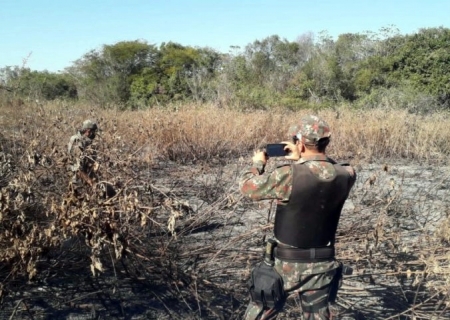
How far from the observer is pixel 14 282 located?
3.45 m

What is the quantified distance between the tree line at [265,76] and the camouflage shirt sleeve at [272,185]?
1067 centimetres

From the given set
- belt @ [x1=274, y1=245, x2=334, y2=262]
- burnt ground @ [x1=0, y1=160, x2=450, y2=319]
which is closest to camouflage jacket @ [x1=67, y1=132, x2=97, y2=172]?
burnt ground @ [x1=0, y1=160, x2=450, y2=319]

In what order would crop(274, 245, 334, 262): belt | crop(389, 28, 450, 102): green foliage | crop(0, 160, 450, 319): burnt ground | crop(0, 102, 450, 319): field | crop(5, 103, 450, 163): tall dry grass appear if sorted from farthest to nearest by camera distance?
crop(389, 28, 450, 102): green foliage < crop(5, 103, 450, 163): tall dry grass < crop(0, 160, 450, 319): burnt ground < crop(0, 102, 450, 319): field < crop(274, 245, 334, 262): belt

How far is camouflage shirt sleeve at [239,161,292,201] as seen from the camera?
2.66 metres

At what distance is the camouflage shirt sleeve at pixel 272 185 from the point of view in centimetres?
266

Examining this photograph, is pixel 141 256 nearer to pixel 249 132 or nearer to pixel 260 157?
pixel 260 157

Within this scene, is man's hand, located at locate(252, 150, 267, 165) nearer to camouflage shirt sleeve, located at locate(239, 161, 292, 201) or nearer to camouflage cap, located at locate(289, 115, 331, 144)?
camouflage shirt sleeve, located at locate(239, 161, 292, 201)

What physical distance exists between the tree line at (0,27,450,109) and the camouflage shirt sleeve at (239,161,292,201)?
10.7 metres

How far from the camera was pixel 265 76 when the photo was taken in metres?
23.3

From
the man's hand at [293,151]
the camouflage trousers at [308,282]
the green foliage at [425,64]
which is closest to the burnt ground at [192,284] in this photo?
the camouflage trousers at [308,282]

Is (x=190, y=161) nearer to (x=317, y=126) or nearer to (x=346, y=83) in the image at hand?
(x=317, y=126)

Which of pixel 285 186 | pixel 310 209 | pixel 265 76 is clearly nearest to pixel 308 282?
pixel 310 209

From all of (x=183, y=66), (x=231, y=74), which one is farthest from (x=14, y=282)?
(x=183, y=66)

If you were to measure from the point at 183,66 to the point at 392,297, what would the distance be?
2054 centimetres
